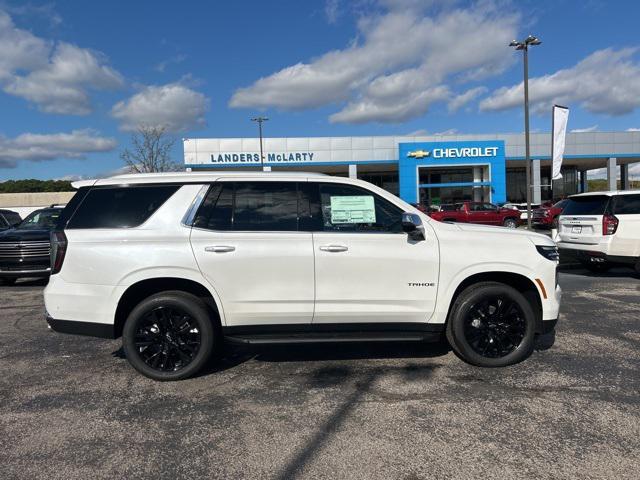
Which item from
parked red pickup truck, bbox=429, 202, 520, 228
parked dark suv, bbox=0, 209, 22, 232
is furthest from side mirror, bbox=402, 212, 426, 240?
parked red pickup truck, bbox=429, 202, 520, 228

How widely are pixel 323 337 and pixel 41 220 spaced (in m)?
10.3

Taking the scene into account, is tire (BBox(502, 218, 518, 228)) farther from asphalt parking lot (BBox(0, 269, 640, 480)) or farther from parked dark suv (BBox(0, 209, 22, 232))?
asphalt parking lot (BBox(0, 269, 640, 480))

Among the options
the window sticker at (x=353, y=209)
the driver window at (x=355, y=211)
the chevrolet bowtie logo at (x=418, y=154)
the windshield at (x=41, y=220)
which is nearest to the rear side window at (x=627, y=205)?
the driver window at (x=355, y=211)

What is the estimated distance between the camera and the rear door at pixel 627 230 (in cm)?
951

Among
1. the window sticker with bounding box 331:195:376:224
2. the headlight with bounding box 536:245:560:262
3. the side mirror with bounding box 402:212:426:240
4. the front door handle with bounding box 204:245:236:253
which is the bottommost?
the headlight with bounding box 536:245:560:262

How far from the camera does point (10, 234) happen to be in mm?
10695

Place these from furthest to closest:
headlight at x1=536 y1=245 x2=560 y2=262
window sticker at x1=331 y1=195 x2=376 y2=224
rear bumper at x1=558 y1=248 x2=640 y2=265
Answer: rear bumper at x1=558 y1=248 x2=640 y2=265
headlight at x1=536 y1=245 x2=560 y2=262
window sticker at x1=331 y1=195 x2=376 y2=224

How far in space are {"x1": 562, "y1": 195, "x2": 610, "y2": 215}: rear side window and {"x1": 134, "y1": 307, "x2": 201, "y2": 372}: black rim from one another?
846 centimetres

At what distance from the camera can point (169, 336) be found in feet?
15.0

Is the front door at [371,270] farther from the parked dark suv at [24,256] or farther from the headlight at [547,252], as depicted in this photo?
the parked dark suv at [24,256]


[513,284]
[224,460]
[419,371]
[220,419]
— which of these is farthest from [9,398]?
[513,284]

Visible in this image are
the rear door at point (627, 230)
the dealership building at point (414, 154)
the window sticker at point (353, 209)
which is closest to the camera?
the window sticker at point (353, 209)

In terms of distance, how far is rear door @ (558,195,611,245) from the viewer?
31.9ft

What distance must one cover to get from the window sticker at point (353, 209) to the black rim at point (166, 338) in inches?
64.6
